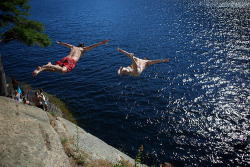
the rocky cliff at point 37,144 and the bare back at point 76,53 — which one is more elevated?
the bare back at point 76,53

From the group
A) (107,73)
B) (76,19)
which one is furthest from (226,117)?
(76,19)

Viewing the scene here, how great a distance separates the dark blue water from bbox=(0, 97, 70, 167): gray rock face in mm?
7214

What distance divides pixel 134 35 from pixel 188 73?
1726cm

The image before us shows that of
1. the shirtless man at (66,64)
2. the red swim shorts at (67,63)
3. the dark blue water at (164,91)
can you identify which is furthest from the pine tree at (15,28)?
the dark blue water at (164,91)

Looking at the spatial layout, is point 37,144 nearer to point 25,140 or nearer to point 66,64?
point 25,140

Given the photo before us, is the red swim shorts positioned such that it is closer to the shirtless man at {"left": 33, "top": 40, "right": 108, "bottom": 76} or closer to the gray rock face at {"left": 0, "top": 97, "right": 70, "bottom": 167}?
the shirtless man at {"left": 33, "top": 40, "right": 108, "bottom": 76}

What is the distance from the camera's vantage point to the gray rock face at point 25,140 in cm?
659

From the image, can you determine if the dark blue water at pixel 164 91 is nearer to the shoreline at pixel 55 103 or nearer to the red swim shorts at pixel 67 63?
the shoreline at pixel 55 103

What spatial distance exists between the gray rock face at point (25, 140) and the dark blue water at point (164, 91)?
721cm

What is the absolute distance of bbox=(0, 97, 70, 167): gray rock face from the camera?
21.6 ft

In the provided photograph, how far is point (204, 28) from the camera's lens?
41.7m

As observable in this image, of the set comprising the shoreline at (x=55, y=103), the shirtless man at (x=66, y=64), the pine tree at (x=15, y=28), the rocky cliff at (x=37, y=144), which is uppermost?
the pine tree at (x=15, y=28)

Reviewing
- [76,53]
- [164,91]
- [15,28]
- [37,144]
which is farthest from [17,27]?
[164,91]

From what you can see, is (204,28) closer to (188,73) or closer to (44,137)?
(188,73)
